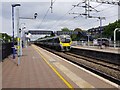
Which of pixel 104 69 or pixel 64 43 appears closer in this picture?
pixel 104 69

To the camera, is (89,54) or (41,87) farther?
(89,54)

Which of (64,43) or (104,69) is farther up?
(64,43)

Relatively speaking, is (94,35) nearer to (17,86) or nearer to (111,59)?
(111,59)

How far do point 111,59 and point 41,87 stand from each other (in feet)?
57.4

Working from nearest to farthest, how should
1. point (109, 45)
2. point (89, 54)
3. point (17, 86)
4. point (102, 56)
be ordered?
1. point (17, 86)
2. point (102, 56)
3. point (89, 54)
4. point (109, 45)

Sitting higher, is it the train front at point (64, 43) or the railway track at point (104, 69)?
the train front at point (64, 43)

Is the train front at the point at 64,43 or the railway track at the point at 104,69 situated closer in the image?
the railway track at the point at 104,69

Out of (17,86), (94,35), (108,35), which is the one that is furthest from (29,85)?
(94,35)

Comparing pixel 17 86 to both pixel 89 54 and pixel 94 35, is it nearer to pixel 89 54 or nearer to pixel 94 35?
pixel 89 54

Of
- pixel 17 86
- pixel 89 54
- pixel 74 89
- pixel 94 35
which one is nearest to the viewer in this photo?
pixel 74 89

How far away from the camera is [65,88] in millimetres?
10836

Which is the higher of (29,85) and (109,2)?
(109,2)

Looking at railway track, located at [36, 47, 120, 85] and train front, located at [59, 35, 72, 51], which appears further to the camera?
train front, located at [59, 35, 72, 51]

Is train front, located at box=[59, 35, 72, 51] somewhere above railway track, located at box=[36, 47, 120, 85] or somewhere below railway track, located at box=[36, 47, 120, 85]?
above
